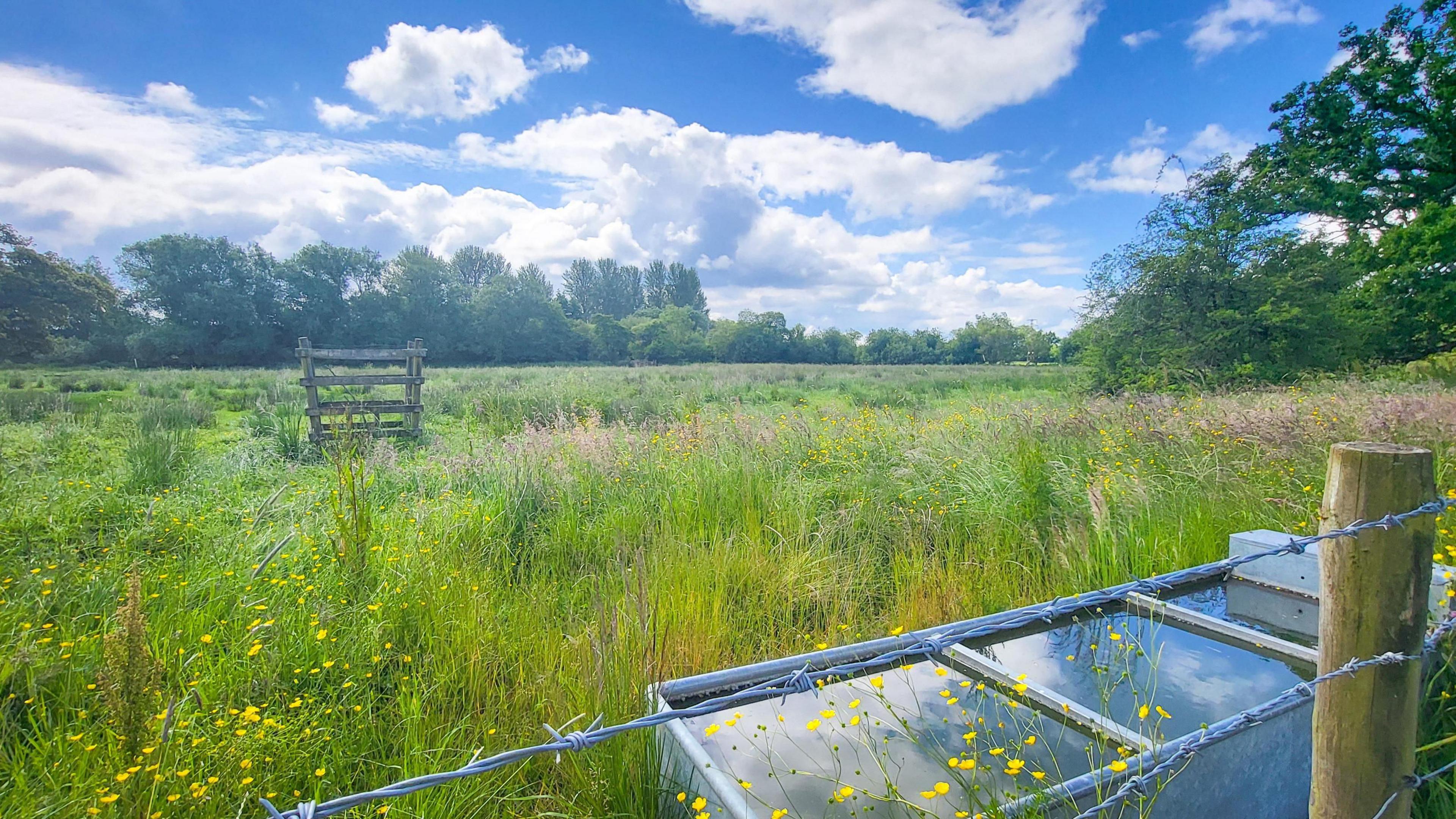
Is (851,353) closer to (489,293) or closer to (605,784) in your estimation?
(489,293)

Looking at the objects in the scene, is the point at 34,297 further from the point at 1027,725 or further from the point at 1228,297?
the point at 1228,297

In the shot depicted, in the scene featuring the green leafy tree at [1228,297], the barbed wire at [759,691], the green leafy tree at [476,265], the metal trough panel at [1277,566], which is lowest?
the metal trough panel at [1277,566]

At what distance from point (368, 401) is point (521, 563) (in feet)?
26.6

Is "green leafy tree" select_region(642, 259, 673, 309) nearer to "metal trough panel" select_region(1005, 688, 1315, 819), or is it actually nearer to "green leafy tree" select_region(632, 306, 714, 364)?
"green leafy tree" select_region(632, 306, 714, 364)

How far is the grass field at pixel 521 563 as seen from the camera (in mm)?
2195

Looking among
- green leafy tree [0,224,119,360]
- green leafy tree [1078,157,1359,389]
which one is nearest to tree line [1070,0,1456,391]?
green leafy tree [1078,157,1359,389]

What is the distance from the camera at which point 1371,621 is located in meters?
1.44

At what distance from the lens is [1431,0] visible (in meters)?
19.4

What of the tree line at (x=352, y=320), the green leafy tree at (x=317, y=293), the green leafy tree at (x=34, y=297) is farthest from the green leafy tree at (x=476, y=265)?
the green leafy tree at (x=34, y=297)

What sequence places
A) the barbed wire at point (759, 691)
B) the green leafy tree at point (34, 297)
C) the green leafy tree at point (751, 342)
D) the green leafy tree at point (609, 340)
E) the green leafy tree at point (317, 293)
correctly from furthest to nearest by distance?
the green leafy tree at point (751, 342) → the green leafy tree at point (609, 340) → the green leafy tree at point (317, 293) → the green leafy tree at point (34, 297) → the barbed wire at point (759, 691)

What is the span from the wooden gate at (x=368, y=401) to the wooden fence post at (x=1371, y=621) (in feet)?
31.7

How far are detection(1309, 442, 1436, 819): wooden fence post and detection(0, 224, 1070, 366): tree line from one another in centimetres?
3566

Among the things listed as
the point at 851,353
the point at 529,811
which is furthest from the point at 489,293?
the point at 529,811

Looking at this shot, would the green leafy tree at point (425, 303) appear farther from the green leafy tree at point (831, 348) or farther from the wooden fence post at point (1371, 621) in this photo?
the wooden fence post at point (1371, 621)
